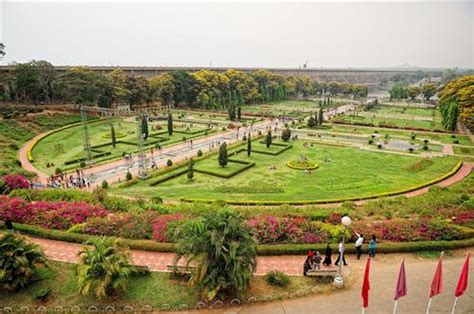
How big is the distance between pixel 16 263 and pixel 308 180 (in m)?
20.8

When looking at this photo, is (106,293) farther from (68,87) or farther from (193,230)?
(68,87)

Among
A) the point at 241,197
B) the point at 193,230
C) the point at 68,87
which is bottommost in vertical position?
the point at 241,197

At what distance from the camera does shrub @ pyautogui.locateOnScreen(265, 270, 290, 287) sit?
11.8 meters

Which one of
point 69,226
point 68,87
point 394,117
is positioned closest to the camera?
point 69,226

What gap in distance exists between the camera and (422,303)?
1083 cm

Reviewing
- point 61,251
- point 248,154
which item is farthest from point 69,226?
point 248,154

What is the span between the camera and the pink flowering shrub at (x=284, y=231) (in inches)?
560

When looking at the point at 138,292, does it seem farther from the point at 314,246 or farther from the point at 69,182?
the point at 69,182

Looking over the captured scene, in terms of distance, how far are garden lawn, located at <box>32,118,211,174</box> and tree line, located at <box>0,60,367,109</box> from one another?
258 inches

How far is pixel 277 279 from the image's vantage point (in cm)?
1177

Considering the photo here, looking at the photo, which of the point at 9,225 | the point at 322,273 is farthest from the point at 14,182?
the point at 322,273

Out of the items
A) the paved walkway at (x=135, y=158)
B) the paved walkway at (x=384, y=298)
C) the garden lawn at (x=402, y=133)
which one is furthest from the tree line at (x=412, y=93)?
the paved walkway at (x=384, y=298)

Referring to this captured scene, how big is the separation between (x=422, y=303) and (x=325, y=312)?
10.4ft

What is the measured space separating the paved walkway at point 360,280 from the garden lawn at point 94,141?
21189mm
